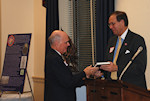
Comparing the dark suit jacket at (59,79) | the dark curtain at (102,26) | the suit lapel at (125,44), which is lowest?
the dark suit jacket at (59,79)

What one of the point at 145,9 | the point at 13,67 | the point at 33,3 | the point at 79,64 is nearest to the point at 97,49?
the point at 79,64

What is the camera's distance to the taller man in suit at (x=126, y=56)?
236 centimetres

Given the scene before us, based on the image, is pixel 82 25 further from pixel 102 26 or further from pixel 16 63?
pixel 16 63

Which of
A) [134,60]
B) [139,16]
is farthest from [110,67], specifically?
[139,16]

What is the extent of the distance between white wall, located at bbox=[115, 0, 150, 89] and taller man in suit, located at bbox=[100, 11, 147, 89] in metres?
0.53

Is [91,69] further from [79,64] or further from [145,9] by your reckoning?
[79,64]

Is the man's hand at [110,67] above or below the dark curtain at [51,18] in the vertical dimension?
below

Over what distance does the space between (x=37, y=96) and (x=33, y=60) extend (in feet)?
2.87

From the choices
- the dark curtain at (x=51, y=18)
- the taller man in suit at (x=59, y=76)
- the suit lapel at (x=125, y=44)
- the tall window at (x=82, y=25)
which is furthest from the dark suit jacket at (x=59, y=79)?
the dark curtain at (x=51, y=18)

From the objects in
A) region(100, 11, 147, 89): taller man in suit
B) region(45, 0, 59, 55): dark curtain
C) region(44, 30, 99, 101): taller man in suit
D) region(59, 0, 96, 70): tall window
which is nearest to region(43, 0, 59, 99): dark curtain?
region(45, 0, 59, 55): dark curtain

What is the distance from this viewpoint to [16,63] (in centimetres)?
434

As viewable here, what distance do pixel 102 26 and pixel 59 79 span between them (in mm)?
1686

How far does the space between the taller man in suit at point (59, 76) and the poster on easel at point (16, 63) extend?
1.90 m

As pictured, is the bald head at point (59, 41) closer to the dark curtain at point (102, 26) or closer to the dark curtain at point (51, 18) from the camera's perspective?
the dark curtain at point (102, 26)
